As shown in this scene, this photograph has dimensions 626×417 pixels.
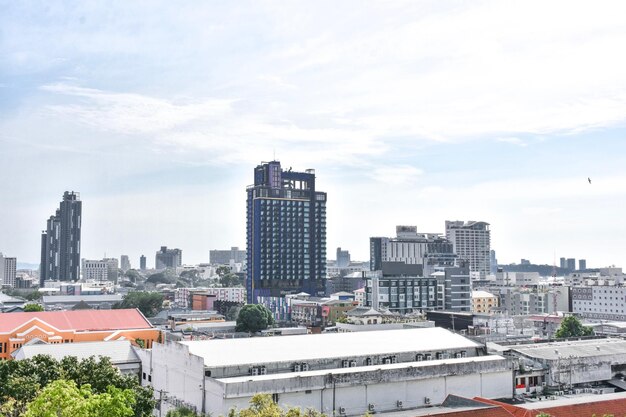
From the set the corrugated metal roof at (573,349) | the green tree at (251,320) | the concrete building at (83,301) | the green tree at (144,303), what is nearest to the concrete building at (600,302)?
the green tree at (251,320)

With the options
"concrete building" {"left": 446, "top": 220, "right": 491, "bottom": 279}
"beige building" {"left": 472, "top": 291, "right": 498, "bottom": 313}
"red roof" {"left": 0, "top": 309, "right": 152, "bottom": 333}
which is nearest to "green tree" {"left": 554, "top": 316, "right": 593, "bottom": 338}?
"red roof" {"left": 0, "top": 309, "right": 152, "bottom": 333}

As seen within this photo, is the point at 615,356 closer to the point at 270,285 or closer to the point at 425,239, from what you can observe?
the point at 270,285

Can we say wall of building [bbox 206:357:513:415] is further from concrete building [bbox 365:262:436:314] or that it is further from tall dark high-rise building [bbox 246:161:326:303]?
tall dark high-rise building [bbox 246:161:326:303]

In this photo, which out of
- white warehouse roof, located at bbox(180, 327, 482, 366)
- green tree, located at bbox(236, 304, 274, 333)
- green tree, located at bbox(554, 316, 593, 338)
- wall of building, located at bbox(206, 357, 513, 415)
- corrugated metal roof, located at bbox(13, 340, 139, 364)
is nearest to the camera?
wall of building, located at bbox(206, 357, 513, 415)

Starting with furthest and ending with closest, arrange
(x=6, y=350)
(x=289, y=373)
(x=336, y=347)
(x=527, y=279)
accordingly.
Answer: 1. (x=527, y=279)
2. (x=6, y=350)
3. (x=336, y=347)
4. (x=289, y=373)

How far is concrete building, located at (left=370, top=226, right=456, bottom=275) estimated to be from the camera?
6772 inches

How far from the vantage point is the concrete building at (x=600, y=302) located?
340 feet

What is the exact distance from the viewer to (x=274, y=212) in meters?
121

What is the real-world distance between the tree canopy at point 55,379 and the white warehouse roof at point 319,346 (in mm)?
4383

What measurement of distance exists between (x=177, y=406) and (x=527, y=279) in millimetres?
137942

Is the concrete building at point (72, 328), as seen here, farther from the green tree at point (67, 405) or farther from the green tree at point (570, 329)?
the green tree at point (570, 329)

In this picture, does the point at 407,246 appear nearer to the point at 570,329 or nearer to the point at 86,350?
the point at 570,329

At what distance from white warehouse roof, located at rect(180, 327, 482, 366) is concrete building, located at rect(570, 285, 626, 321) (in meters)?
67.8

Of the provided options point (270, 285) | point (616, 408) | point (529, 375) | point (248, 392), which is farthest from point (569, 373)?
point (270, 285)
